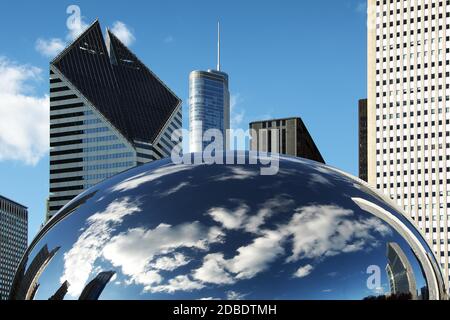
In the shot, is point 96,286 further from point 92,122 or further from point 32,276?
point 92,122

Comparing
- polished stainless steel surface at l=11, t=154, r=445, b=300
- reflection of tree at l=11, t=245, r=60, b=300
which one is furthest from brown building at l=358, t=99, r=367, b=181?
reflection of tree at l=11, t=245, r=60, b=300

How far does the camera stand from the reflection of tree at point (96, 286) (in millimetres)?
5906

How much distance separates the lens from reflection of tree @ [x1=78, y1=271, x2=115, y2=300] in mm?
5906

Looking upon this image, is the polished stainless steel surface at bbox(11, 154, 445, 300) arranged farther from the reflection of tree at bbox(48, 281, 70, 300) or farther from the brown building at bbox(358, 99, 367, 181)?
the brown building at bbox(358, 99, 367, 181)

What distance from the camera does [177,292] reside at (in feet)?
18.5

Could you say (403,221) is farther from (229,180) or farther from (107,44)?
(107,44)

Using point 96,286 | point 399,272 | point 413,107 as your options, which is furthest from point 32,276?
point 413,107

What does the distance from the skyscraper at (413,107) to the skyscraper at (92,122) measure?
39.4 meters

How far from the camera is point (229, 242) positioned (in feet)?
19.1

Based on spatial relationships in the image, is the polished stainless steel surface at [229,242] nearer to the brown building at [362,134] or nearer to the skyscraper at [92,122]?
the skyscraper at [92,122]

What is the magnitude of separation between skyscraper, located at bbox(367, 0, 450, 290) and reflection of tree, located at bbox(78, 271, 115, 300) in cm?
12009

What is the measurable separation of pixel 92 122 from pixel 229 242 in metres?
131

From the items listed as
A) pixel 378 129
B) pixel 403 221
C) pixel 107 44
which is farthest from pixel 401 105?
pixel 403 221

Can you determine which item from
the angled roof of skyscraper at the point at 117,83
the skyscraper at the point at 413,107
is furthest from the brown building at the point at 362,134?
the angled roof of skyscraper at the point at 117,83
